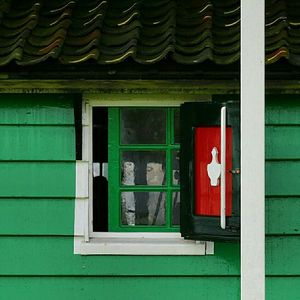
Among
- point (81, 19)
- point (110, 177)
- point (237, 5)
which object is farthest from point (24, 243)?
point (237, 5)

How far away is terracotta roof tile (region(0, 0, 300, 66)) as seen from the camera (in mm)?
4402

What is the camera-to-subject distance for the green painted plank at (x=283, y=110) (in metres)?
4.73

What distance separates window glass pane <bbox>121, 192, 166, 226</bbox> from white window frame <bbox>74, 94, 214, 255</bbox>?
0.16 m

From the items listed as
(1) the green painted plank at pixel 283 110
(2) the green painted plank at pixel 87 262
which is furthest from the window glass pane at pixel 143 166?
(1) the green painted plank at pixel 283 110

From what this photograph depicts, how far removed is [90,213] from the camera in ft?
15.9

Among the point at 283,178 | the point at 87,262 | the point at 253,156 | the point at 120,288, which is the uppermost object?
the point at 253,156

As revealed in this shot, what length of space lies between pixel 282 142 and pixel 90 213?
136cm

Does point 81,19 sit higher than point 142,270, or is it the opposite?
point 81,19

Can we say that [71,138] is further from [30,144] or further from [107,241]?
→ [107,241]

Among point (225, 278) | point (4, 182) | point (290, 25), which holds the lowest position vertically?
point (225, 278)

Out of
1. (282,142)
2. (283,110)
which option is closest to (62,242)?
(282,142)

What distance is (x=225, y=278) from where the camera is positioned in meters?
4.79

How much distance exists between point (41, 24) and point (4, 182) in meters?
1.07

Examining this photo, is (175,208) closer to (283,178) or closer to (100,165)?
(100,165)
